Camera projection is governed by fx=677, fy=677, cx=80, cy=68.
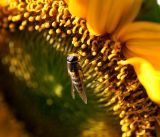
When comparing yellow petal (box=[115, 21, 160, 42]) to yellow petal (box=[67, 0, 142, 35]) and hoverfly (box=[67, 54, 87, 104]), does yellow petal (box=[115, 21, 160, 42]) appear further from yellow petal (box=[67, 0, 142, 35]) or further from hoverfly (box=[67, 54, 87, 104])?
hoverfly (box=[67, 54, 87, 104])

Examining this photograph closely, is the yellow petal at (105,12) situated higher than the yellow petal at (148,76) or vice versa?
the yellow petal at (105,12)

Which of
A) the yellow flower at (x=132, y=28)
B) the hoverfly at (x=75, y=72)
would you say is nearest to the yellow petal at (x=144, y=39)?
the yellow flower at (x=132, y=28)

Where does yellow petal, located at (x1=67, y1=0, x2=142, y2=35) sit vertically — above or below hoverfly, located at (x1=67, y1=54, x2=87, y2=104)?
above

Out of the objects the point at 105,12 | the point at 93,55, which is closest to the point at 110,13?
the point at 105,12

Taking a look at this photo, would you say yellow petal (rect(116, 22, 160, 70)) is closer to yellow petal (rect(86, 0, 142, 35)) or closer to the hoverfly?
yellow petal (rect(86, 0, 142, 35))

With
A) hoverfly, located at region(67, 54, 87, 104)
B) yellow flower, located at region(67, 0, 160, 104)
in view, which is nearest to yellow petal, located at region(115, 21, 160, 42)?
yellow flower, located at region(67, 0, 160, 104)

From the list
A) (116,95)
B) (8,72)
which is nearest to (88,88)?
(116,95)

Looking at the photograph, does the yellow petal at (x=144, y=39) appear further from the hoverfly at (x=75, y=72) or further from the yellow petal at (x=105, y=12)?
the hoverfly at (x=75, y=72)

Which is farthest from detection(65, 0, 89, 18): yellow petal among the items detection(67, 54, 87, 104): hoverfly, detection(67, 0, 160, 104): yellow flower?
detection(67, 54, 87, 104): hoverfly
